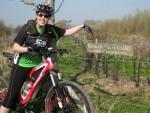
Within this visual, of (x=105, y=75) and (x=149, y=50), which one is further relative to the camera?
(x=149, y=50)

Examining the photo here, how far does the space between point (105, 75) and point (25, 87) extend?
848 centimetres

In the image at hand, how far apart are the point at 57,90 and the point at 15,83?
61cm

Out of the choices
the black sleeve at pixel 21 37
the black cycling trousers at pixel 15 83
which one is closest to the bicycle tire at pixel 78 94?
the black cycling trousers at pixel 15 83

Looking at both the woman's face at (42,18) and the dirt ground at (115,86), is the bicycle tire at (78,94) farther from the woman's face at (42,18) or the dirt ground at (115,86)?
the dirt ground at (115,86)

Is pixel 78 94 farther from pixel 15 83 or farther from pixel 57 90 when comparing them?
pixel 15 83

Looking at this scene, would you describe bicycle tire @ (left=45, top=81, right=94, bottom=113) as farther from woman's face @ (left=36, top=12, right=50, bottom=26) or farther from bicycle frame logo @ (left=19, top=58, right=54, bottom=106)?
woman's face @ (left=36, top=12, right=50, bottom=26)

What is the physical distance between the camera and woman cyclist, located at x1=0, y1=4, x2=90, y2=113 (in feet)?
17.5

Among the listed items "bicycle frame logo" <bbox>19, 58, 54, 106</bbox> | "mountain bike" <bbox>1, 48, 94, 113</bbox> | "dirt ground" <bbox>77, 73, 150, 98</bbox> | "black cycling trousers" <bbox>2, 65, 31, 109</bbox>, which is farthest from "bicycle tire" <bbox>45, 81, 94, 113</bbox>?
"dirt ground" <bbox>77, 73, 150, 98</bbox>

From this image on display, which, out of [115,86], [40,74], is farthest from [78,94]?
[115,86]

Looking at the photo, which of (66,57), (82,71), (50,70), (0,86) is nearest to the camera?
(50,70)

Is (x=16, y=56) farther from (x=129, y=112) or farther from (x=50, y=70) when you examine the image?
(x=129, y=112)

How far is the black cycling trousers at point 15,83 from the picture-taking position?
18.0 ft

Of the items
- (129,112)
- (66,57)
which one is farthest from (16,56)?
(66,57)

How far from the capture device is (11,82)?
5.53m
